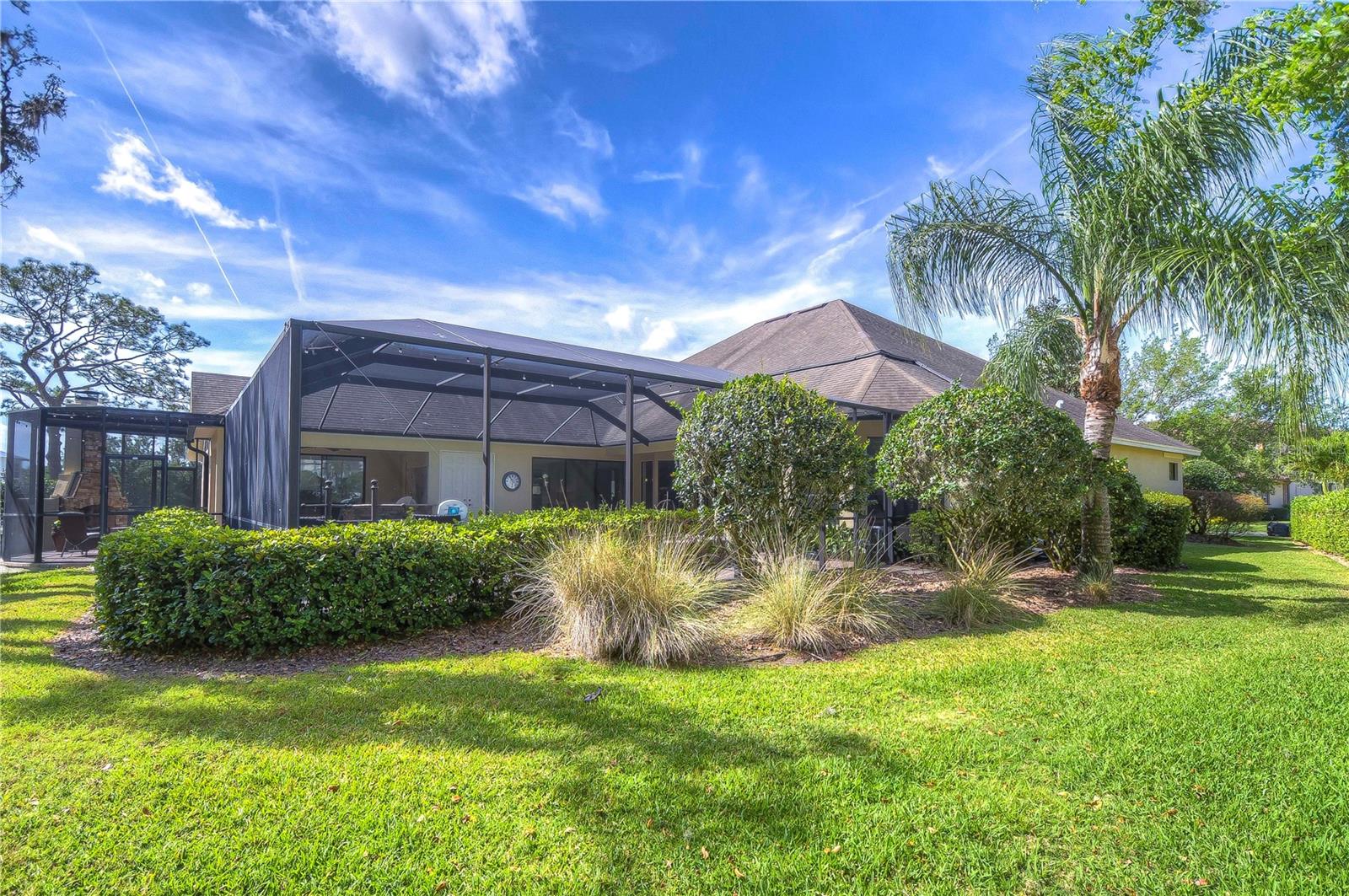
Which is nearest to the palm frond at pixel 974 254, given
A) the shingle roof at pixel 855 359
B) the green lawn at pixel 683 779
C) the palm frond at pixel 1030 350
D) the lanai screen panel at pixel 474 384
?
the palm frond at pixel 1030 350

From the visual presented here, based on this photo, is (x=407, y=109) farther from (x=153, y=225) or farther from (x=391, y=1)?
(x=153, y=225)

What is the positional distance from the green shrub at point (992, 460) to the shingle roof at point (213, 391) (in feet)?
53.5

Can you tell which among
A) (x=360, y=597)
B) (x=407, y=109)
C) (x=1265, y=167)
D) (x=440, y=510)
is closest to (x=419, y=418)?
(x=440, y=510)

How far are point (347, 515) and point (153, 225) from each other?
7.15 m

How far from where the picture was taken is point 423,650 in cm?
547

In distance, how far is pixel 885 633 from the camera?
5949mm

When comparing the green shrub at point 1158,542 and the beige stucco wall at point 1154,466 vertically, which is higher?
the beige stucco wall at point 1154,466

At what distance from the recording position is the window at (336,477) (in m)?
16.1

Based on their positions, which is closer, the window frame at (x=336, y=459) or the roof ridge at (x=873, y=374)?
the roof ridge at (x=873, y=374)

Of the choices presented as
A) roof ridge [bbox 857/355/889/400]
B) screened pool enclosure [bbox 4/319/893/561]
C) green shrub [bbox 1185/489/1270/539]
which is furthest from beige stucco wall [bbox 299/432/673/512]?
green shrub [bbox 1185/489/1270/539]

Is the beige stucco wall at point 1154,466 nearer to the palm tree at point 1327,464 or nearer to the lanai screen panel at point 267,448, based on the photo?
the palm tree at point 1327,464

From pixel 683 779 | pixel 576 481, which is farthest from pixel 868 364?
pixel 683 779

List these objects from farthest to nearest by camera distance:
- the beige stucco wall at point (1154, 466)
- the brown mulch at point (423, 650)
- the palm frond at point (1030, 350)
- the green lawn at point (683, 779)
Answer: the beige stucco wall at point (1154, 466) → the palm frond at point (1030, 350) → the brown mulch at point (423, 650) → the green lawn at point (683, 779)

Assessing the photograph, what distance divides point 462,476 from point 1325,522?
68.5ft
